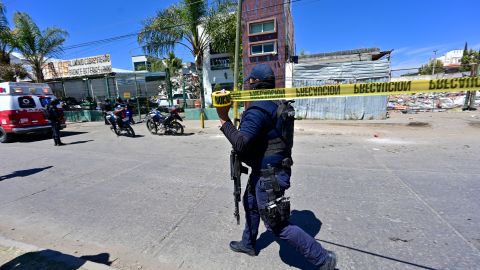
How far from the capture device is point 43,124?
1115 centimetres

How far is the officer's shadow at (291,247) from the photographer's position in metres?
2.59

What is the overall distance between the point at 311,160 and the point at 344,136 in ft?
12.9

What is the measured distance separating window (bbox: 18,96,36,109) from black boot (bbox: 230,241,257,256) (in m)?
11.7

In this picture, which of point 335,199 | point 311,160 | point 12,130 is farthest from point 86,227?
point 12,130

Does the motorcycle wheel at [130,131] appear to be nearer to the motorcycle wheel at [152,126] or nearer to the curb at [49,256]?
the motorcycle wheel at [152,126]

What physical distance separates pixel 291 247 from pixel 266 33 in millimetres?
18048

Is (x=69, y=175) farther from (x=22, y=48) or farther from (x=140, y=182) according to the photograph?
A: (x=22, y=48)

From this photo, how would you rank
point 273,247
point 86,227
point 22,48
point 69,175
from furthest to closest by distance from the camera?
point 22,48
point 69,175
point 86,227
point 273,247

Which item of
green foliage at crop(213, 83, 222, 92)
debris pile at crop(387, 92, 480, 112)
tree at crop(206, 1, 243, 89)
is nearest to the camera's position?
debris pile at crop(387, 92, 480, 112)

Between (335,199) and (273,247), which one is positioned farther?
(335,199)

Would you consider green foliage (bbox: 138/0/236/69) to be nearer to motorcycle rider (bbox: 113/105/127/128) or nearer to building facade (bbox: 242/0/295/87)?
building facade (bbox: 242/0/295/87)

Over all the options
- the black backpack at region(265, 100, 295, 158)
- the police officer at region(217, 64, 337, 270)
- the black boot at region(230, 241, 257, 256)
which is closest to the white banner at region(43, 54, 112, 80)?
the black boot at region(230, 241, 257, 256)

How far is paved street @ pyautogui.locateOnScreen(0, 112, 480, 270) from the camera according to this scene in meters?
2.71

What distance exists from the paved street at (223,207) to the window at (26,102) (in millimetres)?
3781
